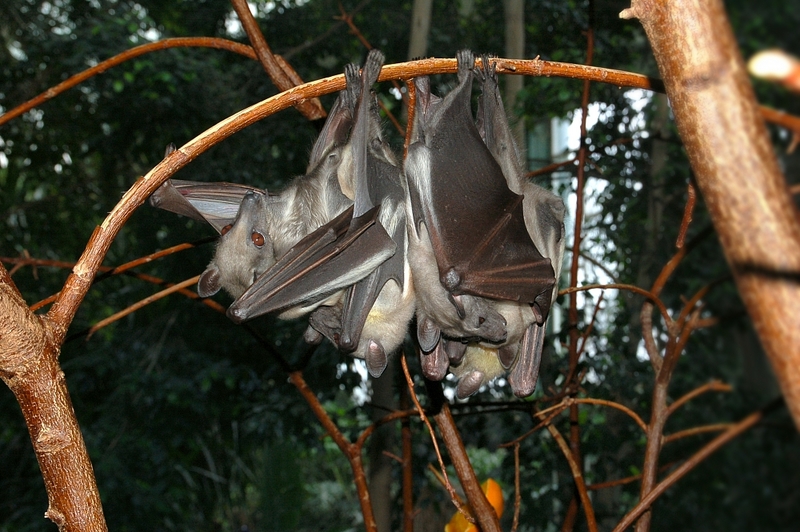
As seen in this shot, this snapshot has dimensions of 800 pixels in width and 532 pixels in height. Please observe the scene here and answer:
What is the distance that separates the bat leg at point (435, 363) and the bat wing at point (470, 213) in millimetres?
277

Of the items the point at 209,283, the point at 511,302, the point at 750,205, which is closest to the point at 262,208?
the point at 209,283

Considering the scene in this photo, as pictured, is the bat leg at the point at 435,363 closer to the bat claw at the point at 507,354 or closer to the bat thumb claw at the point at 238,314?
the bat claw at the point at 507,354

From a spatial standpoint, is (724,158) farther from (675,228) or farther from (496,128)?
(675,228)

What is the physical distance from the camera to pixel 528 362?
251cm

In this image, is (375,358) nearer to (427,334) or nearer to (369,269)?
(427,334)

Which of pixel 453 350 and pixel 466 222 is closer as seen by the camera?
pixel 466 222

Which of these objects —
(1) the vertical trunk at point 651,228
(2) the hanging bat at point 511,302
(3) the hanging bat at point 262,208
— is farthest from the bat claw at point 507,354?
(1) the vertical trunk at point 651,228

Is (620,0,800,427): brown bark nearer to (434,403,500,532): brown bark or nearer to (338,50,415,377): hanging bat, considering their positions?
(434,403,500,532): brown bark

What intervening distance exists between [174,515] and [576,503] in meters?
4.48

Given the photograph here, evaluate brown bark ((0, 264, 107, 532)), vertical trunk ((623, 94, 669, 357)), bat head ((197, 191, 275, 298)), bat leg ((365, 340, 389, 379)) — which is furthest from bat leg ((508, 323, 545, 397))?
vertical trunk ((623, 94, 669, 357))

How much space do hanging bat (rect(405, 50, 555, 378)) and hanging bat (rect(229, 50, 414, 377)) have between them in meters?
0.14

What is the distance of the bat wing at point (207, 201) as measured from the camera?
2.45m

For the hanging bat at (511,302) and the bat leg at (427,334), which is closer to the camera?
the bat leg at (427,334)

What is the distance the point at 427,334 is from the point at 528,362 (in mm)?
424
